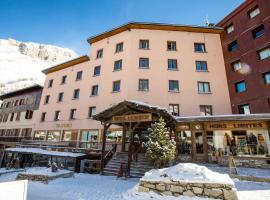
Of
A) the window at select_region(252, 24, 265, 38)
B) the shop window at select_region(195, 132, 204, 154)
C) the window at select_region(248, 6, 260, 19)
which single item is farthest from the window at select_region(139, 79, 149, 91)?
the window at select_region(248, 6, 260, 19)

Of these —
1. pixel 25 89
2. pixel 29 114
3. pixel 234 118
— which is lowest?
pixel 234 118

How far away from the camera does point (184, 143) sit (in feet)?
50.7

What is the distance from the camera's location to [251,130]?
1438 centimetres

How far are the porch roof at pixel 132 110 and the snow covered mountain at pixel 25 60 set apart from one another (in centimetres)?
7663

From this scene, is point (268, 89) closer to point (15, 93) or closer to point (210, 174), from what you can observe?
point (210, 174)

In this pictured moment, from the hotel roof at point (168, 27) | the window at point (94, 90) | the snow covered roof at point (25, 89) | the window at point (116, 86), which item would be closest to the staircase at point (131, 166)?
the window at point (116, 86)

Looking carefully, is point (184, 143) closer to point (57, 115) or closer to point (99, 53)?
point (99, 53)

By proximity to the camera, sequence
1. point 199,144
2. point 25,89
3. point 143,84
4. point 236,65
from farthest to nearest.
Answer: point 25,89 < point 236,65 < point 143,84 < point 199,144

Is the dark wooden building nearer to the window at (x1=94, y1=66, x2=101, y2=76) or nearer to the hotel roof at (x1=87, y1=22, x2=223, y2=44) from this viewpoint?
the hotel roof at (x1=87, y1=22, x2=223, y2=44)

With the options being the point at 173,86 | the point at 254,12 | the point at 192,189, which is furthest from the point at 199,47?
the point at 192,189

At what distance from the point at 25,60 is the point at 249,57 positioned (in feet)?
391

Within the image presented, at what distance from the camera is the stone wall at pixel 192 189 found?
6273mm

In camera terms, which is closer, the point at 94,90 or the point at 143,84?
the point at 143,84

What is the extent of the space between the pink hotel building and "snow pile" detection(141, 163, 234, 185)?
41.3 feet
